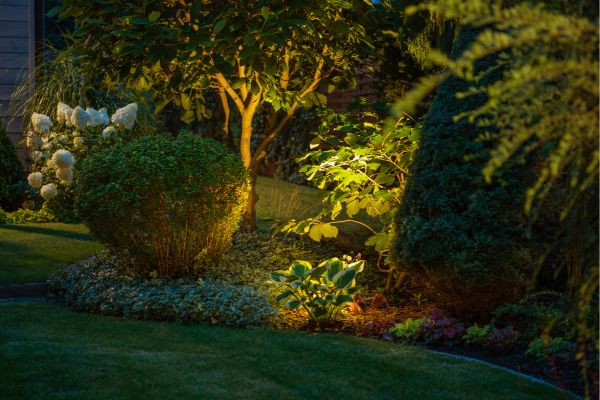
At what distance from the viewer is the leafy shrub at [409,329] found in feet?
18.9

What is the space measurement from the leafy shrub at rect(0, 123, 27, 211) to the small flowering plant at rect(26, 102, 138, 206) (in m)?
0.29

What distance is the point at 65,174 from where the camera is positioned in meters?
10.1

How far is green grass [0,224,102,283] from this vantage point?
7.66 metres

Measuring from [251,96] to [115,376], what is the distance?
4.86 metres

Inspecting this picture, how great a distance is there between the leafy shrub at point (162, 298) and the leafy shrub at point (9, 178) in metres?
4.09

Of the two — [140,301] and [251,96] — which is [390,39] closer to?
[251,96]

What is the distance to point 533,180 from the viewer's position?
5633mm

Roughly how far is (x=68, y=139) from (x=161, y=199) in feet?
14.7

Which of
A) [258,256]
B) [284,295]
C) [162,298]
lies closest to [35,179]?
[258,256]

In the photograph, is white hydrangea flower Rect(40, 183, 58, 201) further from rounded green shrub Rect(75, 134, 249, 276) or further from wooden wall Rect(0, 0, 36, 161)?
rounded green shrub Rect(75, 134, 249, 276)

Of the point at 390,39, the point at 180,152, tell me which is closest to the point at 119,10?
the point at 180,152

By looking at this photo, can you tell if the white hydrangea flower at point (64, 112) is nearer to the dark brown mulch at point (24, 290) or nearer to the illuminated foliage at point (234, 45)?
the illuminated foliage at point (234, 45)

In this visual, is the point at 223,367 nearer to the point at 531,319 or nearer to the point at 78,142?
the point at 531,319

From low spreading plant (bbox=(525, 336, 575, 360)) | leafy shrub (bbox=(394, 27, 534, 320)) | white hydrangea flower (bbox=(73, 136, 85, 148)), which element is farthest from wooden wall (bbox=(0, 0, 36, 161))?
low spreading plant (bbox=(525, 336, 575, 360))
